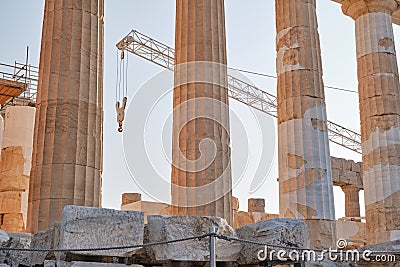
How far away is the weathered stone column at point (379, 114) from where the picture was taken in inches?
915

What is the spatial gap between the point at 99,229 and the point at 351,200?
106 ft

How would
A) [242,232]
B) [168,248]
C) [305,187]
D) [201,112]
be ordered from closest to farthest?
[168,248], [242,232], [201,112], [305,187]

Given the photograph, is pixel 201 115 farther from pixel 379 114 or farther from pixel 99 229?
pixel 379 114

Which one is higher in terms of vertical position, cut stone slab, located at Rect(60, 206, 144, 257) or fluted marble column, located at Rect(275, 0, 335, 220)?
fluted marble column, located at Rect(275, 0, 335, 220)

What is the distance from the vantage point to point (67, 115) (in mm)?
15391

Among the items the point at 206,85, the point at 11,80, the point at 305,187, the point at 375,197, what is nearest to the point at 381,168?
the point at 375,197

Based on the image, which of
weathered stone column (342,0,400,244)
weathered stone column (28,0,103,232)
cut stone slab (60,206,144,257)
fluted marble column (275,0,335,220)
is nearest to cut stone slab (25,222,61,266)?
cut stone slab (60,206,144,257)

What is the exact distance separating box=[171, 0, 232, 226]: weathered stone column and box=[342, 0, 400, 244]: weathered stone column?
857cm

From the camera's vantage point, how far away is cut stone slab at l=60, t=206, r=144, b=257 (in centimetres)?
912

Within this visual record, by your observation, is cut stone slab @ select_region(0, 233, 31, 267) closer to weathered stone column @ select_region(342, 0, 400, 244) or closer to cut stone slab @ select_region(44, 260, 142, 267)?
cut stone slab @ select_region(44, 260, 142, 267)

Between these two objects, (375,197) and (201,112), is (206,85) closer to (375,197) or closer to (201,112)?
(201,112)

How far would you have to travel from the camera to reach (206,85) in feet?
59.2

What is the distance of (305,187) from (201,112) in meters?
5.18

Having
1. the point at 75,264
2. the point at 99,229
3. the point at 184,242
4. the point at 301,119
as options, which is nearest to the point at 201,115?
the point at 301,119
